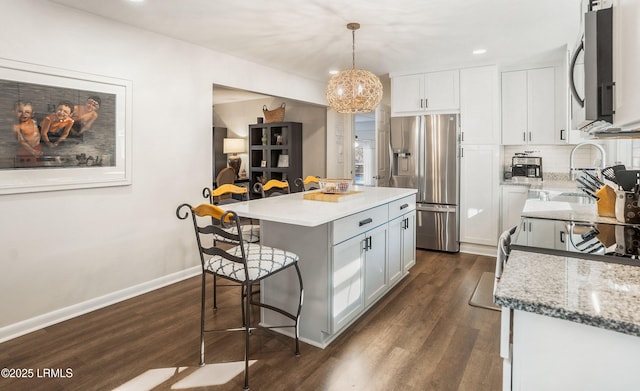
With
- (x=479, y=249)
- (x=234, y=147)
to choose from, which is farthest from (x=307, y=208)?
(x=234, y=147)

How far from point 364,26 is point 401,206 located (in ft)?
5.47

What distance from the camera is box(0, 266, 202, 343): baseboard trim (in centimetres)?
254

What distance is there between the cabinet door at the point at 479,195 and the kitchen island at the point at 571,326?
3.84 meters

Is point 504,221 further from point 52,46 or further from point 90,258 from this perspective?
point 52,46

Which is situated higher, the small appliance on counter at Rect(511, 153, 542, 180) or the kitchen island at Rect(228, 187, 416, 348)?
the small appliance on counter at Rect(511, 153, 542, 180)

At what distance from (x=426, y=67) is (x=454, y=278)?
9.01ft

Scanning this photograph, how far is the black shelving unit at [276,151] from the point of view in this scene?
6.55 metres

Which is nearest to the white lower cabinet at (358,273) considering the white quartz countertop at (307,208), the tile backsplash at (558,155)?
the white quartz countertop at (307,208)

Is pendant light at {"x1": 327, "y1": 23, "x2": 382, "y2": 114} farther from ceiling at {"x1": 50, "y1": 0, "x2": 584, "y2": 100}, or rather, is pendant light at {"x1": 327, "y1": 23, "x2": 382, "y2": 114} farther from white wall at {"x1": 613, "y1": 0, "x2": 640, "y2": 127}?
white wall at {"x1": 613, "y1": 0, "x2": 640, "y2": 127}

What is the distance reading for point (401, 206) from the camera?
335cm

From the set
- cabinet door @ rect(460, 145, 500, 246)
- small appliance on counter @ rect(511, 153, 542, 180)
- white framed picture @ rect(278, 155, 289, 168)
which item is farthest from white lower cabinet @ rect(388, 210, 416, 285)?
white framed picture @ rect(278, 155, 289, 168)

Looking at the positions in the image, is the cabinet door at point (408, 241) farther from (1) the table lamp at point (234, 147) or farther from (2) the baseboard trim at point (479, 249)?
(1) the table lamp at point (234, 147)

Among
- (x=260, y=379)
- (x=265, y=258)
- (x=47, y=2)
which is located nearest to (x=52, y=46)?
(x=47, y=2)

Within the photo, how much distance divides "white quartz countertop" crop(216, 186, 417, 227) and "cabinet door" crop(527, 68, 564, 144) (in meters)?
2.68
